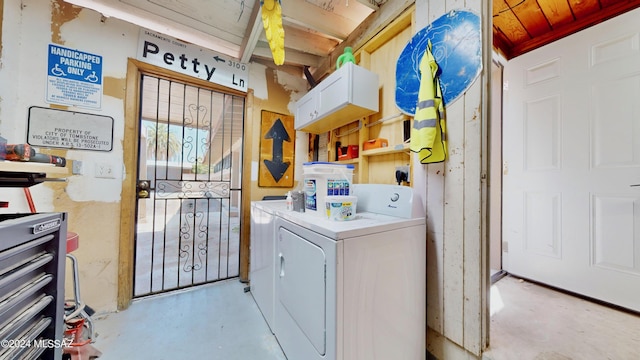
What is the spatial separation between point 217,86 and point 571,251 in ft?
12.4

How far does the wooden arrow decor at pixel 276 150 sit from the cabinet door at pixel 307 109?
1.04 ft

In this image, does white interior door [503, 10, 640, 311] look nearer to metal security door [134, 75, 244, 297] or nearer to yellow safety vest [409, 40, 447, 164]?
yellow safety vest [409, 40, 447, 164]

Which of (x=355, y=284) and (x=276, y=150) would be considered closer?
(x=355, y=284)

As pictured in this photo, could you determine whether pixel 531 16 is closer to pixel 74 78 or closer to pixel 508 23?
pixel 508 23

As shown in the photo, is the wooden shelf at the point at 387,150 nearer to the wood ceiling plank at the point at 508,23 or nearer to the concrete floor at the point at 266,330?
the concrete floor at the point at 266,330

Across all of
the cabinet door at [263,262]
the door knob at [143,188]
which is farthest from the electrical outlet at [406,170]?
the door knob at [143,188]

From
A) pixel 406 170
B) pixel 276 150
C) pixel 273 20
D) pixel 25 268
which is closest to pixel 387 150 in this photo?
pixel 406 170

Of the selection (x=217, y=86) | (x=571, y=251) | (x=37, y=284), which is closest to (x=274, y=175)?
(x=217, y=86)

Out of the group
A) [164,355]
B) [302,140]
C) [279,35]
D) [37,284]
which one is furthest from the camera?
[302,140]

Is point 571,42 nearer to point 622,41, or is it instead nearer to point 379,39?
point 622,41

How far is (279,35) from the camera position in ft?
5.23

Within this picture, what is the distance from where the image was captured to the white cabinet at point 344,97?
1696 millimetres

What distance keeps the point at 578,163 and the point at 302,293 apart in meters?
2.59

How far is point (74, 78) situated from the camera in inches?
66.7
